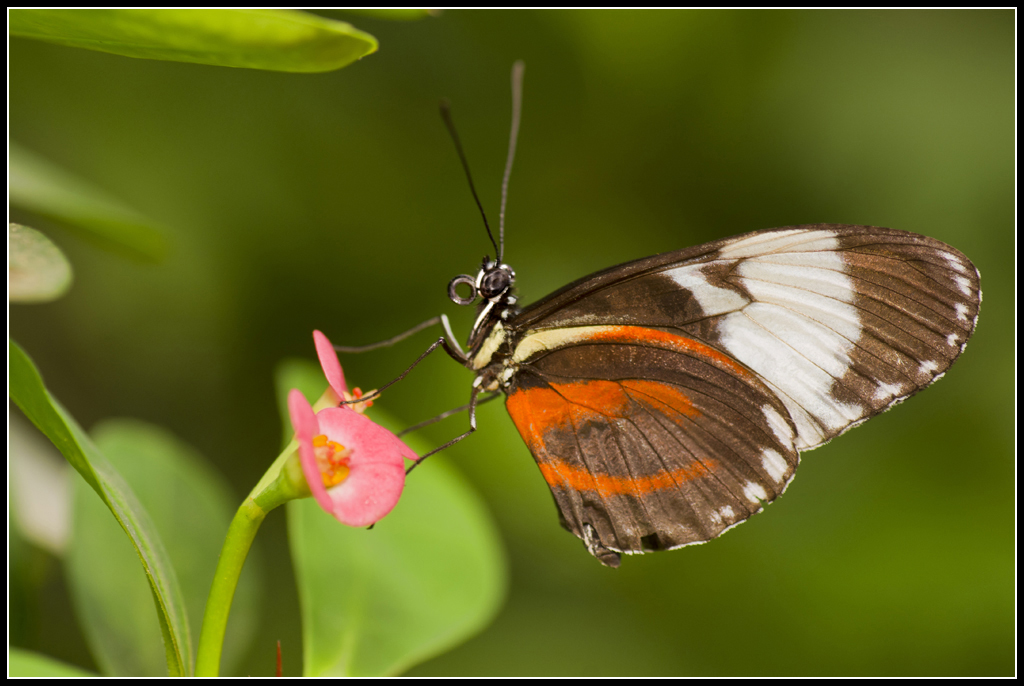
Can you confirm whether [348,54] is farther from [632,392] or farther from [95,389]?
[95,389]

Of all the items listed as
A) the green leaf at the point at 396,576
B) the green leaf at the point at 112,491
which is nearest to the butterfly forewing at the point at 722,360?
the green leaf at the point at 396,576

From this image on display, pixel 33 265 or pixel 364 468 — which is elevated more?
pixel 33 265

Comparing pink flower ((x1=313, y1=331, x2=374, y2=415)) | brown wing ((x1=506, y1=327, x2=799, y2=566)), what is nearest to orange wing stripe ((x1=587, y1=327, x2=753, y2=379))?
brown wing ((x1=506, y1=327, x2=799, y2=566))

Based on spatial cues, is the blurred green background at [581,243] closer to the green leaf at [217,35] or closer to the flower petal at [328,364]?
the flower petal at [328,364]

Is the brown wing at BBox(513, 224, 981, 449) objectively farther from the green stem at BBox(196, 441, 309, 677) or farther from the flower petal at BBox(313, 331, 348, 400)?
the green stem at BBox(196, 441, 309, 677)

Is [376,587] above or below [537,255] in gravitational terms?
below

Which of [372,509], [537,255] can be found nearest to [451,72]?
[537,255]

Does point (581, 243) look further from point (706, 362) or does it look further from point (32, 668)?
point (32, 668)

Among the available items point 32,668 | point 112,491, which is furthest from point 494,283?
point 32,668
